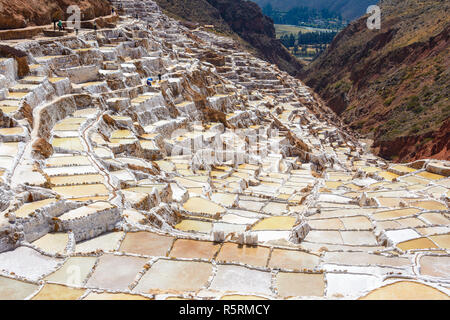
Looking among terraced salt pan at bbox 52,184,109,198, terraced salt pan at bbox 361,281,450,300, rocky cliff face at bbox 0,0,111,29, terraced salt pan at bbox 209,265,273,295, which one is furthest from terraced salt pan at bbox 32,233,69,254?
rocky cliff face at bbox 0,0,111,29

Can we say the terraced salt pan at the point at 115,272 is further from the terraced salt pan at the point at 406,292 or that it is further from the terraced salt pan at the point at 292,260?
the terraced salt pan at the point at 406,292

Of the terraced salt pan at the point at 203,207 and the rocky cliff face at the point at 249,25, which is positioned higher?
the rocky cliff face at the point at 249,25

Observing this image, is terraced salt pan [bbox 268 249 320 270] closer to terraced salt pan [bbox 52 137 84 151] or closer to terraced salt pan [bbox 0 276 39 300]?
terraced salt pan [bbox 0 276 39 300]

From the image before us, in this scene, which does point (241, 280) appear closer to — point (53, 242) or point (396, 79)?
point (53, 242)

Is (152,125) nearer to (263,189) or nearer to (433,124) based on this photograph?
(263,189)

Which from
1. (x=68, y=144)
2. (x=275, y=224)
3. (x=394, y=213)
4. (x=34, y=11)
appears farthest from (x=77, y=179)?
(x=34, y=11)

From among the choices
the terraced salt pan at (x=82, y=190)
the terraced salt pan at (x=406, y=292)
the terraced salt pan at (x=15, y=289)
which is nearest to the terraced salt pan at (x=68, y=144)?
the terraced salt pan at (x=82, y=190)

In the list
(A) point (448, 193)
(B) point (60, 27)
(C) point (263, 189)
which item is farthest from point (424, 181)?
(B) point (60, 27)
